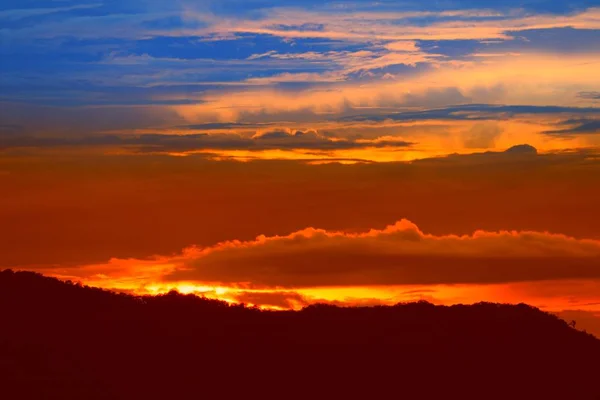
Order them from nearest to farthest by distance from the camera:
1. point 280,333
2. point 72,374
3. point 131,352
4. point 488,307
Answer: point 72,374
point 131,352
point 280,333
point 488,307

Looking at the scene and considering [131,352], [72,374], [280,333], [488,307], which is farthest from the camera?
[488,307]

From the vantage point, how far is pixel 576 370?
344 feet

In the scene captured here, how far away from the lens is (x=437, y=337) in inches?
4117

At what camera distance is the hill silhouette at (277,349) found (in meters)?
91.9

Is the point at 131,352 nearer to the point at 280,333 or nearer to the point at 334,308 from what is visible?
the point at 280,333

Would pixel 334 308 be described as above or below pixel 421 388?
above

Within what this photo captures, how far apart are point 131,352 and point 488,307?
105 feet

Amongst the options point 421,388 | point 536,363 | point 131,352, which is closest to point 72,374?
point 131,352

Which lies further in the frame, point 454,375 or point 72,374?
point 454,375

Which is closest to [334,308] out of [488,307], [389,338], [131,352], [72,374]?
[389,338]

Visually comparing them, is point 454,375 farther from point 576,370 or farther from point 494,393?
point 576,370

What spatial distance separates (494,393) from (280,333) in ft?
56.8

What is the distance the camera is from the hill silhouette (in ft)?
301

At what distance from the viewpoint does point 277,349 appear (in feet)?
326
